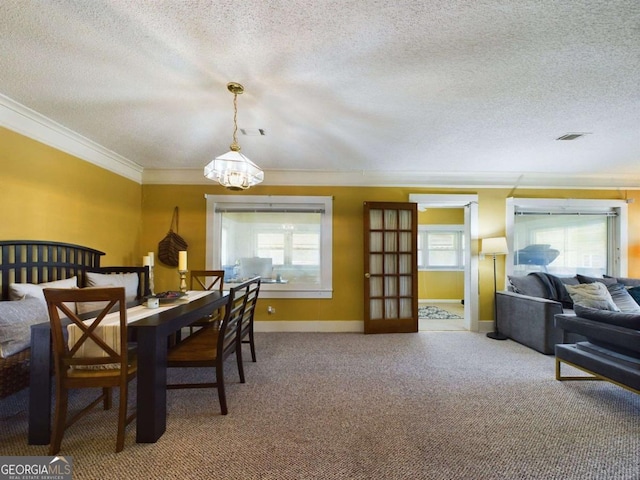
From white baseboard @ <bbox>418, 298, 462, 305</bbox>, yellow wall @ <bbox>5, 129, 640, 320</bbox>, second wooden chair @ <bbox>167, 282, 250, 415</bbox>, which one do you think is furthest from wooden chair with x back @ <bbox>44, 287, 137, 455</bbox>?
white baseboard @ <bbox>418, 298, 462, 305</bbox>

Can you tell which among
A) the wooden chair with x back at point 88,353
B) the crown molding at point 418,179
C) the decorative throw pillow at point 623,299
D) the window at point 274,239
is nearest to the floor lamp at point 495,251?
the crown molding at point 418,179

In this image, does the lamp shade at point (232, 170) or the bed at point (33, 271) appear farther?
the lamp shade at point (232, 170)

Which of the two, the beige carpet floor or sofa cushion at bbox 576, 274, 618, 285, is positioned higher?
sofa cushion at bbox 576, 274, 618, 285

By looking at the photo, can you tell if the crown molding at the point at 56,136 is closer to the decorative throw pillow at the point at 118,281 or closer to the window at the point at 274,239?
the window at the point at 274,239

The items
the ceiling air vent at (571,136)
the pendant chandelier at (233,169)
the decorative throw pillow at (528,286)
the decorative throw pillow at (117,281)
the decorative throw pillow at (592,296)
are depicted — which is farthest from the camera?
the decorative throw pillow at (528,286)

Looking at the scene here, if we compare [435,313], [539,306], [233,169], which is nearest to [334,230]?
[233,169]

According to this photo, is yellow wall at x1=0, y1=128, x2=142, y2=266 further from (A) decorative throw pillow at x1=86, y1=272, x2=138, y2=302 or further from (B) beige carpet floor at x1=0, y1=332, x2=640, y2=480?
(B) beige carpet floor at x1=0, y1=332, x2=640, y2=480

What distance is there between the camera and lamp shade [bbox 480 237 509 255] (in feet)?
13.4

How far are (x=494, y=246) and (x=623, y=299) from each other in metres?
1.55

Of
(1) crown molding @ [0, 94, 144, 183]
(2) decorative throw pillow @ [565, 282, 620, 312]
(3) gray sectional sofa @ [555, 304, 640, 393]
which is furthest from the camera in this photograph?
(2) decorative throw pillow @ [565, 282, 620, 312]

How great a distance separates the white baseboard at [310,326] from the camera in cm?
437

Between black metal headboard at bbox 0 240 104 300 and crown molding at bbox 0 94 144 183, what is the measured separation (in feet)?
3.49

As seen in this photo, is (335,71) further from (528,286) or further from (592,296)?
(528,286)

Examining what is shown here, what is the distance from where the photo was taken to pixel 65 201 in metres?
3.10
